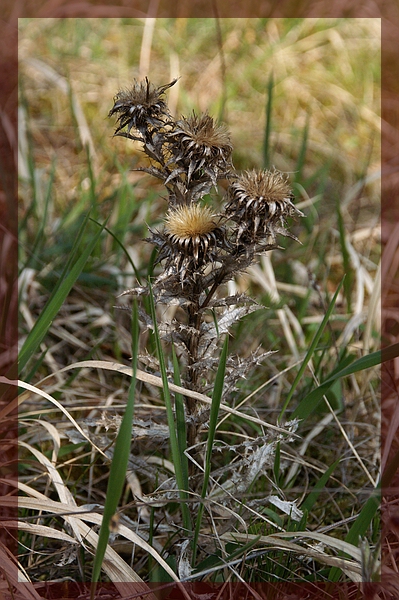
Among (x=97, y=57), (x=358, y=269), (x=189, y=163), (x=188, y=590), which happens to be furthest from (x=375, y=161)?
(x=188, y=590)

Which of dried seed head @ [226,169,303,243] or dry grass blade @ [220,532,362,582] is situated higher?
dried seed head @ [226,169,303,243]

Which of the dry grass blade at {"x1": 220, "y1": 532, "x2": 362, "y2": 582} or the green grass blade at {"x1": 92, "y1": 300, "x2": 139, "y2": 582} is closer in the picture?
the green grass blade at {"x1": 92, "y1": 300, "x2": 139, "y2": 582}

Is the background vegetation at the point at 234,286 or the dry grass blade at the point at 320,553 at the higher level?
the background vegetation at the point at 234,286

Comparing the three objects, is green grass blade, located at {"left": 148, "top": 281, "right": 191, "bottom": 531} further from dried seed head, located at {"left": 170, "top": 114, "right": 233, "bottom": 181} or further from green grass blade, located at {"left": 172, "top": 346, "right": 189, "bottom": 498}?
dried seed head, located at {"left": 170, "top": 114, "right": 233, "bottom": 181}

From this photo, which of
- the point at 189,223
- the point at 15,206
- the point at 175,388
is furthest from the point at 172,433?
the point at 15,206

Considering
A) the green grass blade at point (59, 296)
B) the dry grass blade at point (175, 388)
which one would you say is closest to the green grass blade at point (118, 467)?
the dry grass blade at point (175, 388)

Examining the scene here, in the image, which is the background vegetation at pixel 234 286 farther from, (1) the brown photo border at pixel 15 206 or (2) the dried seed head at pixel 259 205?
(2) the dried seed head at pixel 259 205

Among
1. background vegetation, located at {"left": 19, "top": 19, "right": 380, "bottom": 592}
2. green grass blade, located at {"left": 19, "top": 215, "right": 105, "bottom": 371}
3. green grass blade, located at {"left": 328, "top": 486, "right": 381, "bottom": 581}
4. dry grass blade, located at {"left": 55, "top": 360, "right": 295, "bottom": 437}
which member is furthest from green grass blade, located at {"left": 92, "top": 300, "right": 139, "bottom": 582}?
green grass blade, located at {"left": 328, "top": 486, "right": 381, "bottom": 581}
